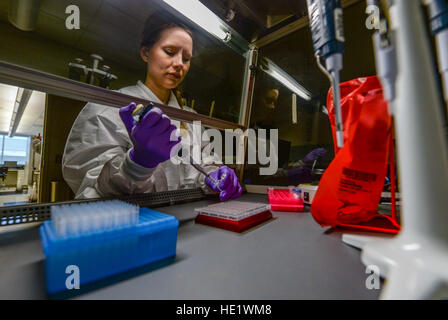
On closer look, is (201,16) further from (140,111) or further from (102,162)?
(102,162)

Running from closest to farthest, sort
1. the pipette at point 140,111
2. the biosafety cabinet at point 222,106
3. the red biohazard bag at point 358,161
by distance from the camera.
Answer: the biosafety cabinet at point 222,106 → the red biohazard bag at point 358,161 → the pipette at point 140,111

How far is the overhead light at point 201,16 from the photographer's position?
1.00m

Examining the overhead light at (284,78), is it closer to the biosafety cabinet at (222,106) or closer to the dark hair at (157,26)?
the biosafety cabinet at (222,106)

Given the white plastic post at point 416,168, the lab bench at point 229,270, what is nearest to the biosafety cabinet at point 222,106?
the lab bench at point 229,270

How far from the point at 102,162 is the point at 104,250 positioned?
828 mm

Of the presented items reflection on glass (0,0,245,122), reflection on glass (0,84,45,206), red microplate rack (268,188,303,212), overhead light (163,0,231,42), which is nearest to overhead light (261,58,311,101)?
reflection on glass (0,0,245,122)

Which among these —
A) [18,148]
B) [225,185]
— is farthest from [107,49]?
[18,148]

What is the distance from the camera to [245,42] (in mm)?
1693

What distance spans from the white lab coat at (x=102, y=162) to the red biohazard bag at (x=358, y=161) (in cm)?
75

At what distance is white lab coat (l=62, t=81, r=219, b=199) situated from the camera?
3.00ft

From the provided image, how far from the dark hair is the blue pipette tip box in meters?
1.49

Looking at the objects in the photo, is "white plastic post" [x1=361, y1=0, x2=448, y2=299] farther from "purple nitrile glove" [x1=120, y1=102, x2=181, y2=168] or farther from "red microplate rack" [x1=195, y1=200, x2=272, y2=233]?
"purple nitrile glove" [x1=120, y1=102, x2=181, y2=168]

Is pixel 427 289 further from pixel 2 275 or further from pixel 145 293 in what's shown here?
A: pixel 2 275
